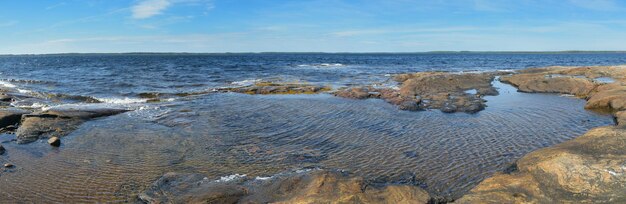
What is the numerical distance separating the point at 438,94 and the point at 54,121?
68.0ft

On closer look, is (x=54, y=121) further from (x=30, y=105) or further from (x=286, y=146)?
(x=286, y=146)

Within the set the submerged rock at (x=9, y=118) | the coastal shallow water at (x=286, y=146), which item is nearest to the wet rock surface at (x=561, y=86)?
the coastal shallow water at (x=286, y=146)

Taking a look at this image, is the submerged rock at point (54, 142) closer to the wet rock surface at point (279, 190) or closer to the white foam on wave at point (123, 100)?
the wet rock surface at point (279, 190)

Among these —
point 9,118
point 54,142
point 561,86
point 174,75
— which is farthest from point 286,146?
point 174,75

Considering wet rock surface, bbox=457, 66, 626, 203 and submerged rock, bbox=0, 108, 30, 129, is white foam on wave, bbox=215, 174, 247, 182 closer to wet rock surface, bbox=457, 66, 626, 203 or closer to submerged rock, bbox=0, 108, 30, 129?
wet rock surface, bbox=457, 66, 626, 203

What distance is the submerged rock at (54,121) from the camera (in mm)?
15100

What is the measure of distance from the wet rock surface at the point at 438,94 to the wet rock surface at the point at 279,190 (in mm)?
12481

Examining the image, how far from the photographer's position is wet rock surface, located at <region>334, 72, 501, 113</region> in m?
21.0

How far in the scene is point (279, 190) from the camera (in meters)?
8.91

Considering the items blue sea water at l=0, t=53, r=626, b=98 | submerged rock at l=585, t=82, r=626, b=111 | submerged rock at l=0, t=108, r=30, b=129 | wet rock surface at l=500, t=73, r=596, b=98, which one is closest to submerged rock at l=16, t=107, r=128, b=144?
submerged rock at l=0, t=108, r=30, b=129

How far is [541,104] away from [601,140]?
13.2 m

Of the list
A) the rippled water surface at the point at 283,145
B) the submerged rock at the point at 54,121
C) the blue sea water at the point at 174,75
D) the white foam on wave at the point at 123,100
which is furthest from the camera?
the blue sea water at the point at 174,75

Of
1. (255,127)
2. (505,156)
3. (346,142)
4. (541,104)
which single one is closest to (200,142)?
(255,127)

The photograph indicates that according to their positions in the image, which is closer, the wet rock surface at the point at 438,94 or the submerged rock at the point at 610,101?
the submerged rock at the point at 610,101
